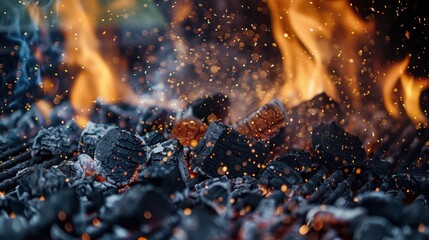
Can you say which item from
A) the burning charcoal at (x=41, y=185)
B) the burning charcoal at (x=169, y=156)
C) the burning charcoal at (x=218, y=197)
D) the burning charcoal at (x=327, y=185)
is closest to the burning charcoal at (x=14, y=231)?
the burning charcoal at (x=41, y=185)

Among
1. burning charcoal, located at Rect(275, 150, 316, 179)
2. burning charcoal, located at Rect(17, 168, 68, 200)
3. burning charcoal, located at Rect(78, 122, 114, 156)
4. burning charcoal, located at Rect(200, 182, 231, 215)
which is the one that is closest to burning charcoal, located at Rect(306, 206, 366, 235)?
burning charcoal, located at Rect(200, 182, 231, 215)

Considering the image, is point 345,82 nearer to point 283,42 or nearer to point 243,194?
point 283,42

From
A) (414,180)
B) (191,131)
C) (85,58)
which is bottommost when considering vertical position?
(414,180)

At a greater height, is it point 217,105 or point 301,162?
point 217,105

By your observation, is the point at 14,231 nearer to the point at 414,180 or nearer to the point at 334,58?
the point at 414,180

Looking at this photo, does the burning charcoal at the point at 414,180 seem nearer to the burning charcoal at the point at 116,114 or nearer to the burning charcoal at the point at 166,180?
the burning charcoal at the point at 166,180

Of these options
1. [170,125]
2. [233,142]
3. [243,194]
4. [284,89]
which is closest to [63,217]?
[243,194]

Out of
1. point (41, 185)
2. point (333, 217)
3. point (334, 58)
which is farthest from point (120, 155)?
point (334, 58)
